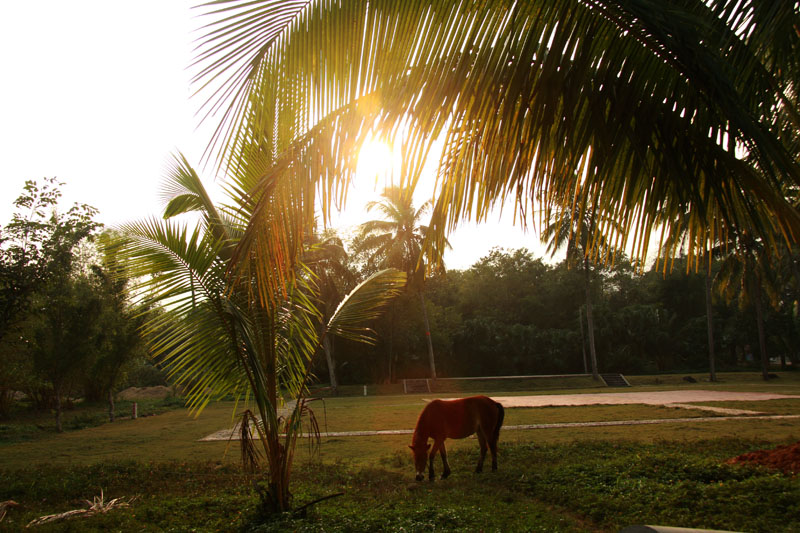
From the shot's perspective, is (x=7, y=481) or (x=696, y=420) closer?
(x=7, y=481)

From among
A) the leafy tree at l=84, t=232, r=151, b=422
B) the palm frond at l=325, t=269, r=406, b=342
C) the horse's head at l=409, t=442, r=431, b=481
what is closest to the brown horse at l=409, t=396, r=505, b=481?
the horse's head at l=409, t=442, r=431, b=481

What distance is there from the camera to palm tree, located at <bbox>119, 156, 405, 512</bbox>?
4.55 m

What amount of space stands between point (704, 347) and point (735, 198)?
45.3m

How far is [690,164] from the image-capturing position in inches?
80.4

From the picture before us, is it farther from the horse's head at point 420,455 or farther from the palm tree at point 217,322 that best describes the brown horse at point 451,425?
the palm tree at point 217,322

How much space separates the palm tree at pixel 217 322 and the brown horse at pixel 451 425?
1.75 m

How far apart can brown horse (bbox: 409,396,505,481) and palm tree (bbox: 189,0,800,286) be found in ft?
14.5

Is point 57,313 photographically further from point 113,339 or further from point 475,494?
point 475,494

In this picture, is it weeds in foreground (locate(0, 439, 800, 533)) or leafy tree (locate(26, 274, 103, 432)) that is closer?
weeds in foreground (locate(0, 439, 800, 533))

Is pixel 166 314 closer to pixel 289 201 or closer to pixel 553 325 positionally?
pixel 289 201

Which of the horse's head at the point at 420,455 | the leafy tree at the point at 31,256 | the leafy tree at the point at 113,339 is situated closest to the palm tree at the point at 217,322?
the horse's head at the point at 420,455

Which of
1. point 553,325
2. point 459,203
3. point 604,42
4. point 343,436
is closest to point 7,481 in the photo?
point 343,436

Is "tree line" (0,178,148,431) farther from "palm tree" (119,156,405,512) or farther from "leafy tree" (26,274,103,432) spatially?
"palm tree" (119,156,405,512)

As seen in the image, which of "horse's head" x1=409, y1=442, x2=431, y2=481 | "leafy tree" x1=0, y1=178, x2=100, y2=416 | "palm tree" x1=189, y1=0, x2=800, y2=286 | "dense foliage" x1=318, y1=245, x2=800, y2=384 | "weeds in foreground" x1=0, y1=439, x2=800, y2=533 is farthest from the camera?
"dense foliage" x1=318, y1=245, x2=800, y2=384
